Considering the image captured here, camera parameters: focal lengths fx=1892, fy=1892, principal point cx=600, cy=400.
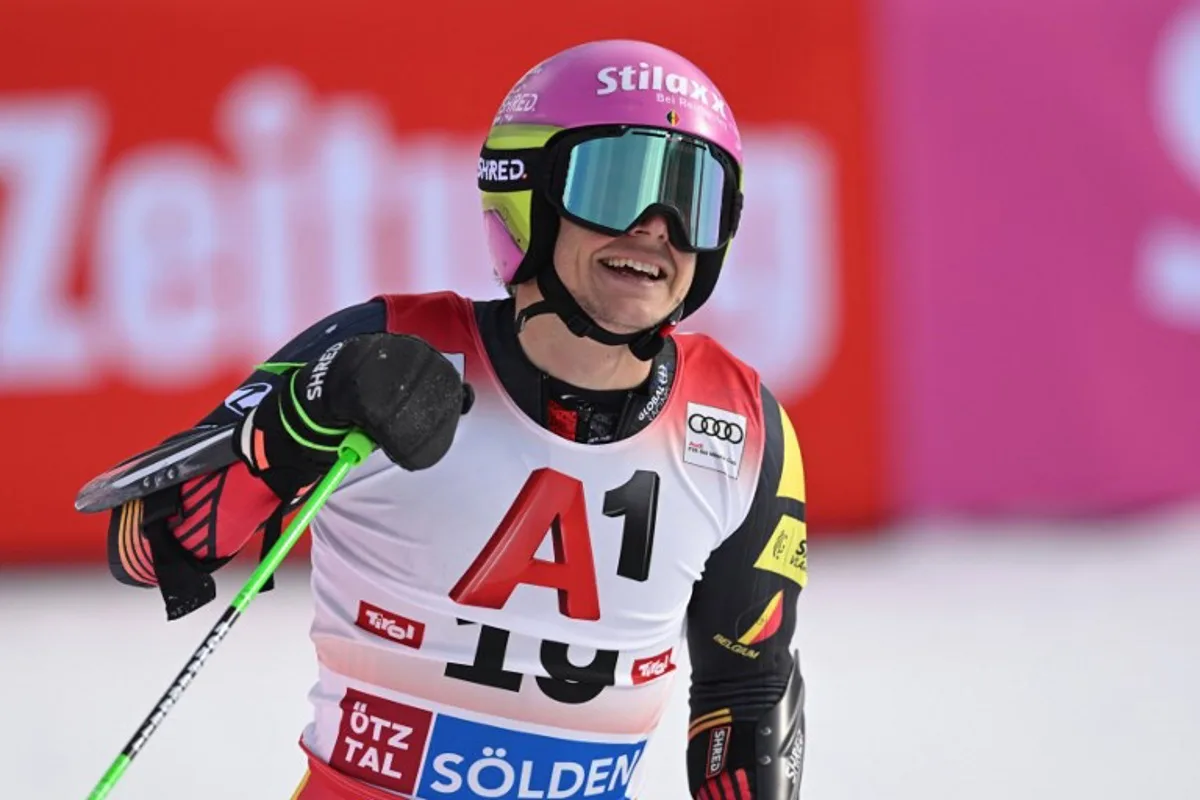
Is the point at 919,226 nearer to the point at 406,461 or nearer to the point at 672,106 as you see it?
the point at 672,106

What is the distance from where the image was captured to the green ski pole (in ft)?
8.26

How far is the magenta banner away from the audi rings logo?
3.92m

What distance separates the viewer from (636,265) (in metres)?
2.90

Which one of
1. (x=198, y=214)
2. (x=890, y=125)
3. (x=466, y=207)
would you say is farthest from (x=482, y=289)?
(x=890, y=125)

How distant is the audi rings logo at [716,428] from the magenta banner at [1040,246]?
392cm

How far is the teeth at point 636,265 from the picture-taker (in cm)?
289

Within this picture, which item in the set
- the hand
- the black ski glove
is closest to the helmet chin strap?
the black ski glove

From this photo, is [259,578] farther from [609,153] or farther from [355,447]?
[609,153]

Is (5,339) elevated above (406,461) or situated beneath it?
situated beneath

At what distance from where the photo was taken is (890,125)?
22.3 ft

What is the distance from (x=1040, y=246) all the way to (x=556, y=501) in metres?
4.45

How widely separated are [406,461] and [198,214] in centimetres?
411

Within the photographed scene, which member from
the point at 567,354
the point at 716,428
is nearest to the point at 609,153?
Answer: the point at 567,354

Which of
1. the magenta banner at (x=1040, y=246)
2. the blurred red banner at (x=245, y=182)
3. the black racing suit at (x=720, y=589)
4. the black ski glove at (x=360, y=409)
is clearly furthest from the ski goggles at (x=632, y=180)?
the magenta banner at (x=1040, y=246)
